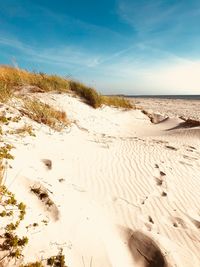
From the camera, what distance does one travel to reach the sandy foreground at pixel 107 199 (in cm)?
252

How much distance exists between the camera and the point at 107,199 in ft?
12.2

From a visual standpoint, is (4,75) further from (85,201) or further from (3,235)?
(3,235)

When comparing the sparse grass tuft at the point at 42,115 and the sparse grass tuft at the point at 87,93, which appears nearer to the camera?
the sparse grass tuft at the point at 42,115

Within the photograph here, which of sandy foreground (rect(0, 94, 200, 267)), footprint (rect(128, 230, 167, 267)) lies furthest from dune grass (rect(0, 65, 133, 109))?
footprint (rect(128, 230, 167, 267))

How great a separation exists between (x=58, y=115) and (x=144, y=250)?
5.11 m

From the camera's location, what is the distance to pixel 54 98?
9.48 meters

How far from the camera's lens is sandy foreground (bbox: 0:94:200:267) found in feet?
8.27

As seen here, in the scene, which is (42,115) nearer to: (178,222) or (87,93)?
(178,222)

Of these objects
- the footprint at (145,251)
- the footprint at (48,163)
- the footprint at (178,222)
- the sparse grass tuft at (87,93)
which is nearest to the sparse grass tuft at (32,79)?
the sparse grass tuft at (87,93)

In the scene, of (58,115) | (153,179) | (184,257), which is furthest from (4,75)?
(184,257)

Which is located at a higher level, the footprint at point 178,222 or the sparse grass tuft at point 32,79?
the sparse grass tuft at point 32,79

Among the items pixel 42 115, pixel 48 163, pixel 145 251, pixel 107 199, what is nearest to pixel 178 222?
pixel 145 251

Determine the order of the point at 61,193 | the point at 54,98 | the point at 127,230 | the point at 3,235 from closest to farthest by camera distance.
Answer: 1. the point at 3,235
2. the point at 127,230
3. the point at 61,193
4. the point at 54,98

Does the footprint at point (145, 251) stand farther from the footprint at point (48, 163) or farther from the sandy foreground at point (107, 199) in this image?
the footprint at point (48, 163)
